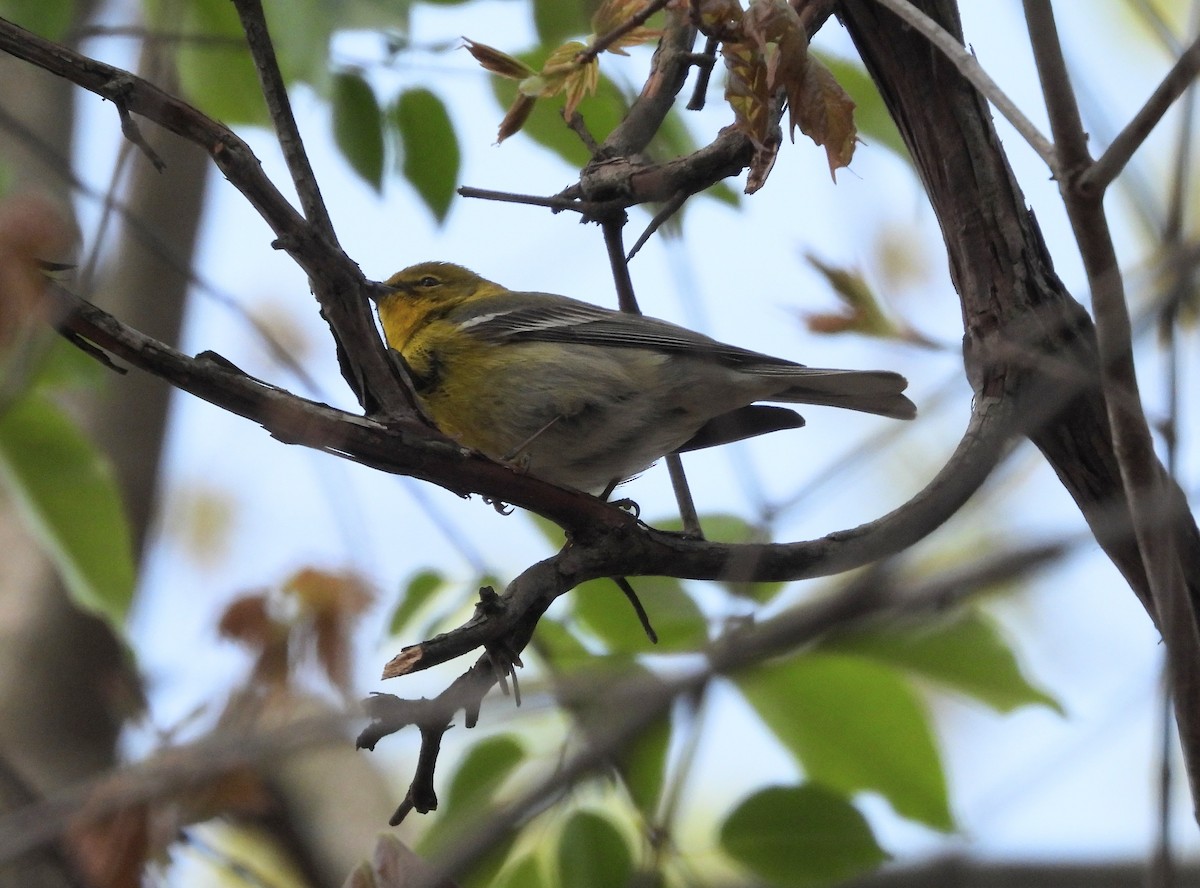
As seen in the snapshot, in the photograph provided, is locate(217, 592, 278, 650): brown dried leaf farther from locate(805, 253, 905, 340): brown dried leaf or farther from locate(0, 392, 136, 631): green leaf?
locate(805, 253, 905, 340): brown dried leaf

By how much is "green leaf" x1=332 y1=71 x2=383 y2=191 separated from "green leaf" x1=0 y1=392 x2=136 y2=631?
3.92 feet

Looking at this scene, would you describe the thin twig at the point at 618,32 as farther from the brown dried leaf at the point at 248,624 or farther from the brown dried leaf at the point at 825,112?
the brown dried leaf at the point at 248,624

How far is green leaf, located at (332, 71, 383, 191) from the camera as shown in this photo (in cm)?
346

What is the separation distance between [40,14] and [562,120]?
149cm

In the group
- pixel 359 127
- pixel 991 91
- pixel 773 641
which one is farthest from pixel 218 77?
pixel 773 641

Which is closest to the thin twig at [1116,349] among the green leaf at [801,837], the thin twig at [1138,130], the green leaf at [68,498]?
the thin twig at [1138,130]

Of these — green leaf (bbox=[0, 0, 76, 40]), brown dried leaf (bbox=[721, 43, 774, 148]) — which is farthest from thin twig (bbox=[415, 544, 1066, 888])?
green leaf (bbox=[0, 0, 76, 40])

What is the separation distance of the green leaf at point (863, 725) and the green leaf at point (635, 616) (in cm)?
21

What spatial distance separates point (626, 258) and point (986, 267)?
102 cm

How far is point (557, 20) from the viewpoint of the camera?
11.6ft

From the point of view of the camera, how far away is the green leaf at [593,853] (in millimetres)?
2637

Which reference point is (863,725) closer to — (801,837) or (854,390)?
(801,837)

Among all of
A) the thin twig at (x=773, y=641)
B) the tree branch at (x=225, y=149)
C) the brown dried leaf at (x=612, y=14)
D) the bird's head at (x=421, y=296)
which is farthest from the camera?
the bird's head at (x=421, y=296)

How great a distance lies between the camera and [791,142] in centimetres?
263
